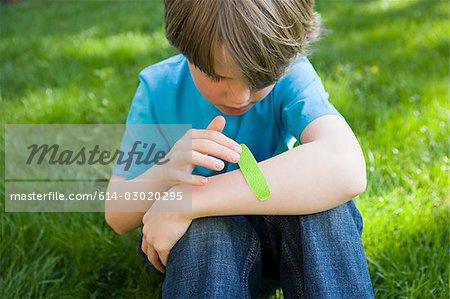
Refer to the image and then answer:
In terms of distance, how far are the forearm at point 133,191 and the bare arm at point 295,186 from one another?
15 centimetres

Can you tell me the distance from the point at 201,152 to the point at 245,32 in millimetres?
258

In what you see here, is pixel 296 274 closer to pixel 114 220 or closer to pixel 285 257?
pixel 285 257

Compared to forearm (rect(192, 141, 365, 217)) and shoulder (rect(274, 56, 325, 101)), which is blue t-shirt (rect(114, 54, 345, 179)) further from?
forearm (rect(192, 141, 365, 217))

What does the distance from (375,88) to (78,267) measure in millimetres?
1651

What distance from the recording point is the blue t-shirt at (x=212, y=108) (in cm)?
144

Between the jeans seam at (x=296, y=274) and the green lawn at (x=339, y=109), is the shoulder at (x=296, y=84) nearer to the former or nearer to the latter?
the jeans seam at (x=296, y=274)

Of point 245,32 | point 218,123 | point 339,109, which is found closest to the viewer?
point 245,32

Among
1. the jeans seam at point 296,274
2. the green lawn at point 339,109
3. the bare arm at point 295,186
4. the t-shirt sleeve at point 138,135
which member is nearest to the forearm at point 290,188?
the bare arm at point 295,186

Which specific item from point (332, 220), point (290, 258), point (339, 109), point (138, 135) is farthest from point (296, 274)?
point (339, 109)

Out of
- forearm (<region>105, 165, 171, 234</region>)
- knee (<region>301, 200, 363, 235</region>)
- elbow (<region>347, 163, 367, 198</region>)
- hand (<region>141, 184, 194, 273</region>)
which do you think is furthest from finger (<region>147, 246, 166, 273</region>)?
elbow (<region>347, 163, 367, 198</region>)

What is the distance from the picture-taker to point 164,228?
1294mm

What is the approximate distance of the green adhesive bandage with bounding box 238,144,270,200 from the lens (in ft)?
4.10

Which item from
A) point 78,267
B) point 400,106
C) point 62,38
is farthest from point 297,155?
point 62,38

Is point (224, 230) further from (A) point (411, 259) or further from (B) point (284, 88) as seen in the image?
(A) point (411, 259)
